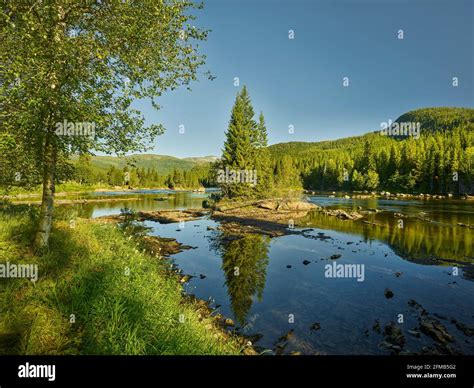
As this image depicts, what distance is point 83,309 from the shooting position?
20.6ft

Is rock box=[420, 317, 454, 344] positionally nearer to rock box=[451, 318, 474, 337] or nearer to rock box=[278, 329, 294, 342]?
rock box=[451, 318, 474, 337]

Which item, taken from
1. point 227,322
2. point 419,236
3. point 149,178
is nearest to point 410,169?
point 419,236

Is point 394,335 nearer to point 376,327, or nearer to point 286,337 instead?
point 376,327

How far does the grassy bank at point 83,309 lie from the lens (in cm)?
531

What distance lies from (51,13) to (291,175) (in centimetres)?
10776

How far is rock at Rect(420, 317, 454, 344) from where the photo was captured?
1020 cm

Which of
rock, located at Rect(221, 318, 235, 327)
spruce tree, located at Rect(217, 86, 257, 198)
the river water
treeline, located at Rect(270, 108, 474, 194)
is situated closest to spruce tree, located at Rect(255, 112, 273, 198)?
spruce tree, located at Rect(217, 86, 257, 198)

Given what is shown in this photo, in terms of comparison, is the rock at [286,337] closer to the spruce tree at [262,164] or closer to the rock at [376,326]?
the rock at [376,326]

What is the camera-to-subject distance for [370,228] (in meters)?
33.3

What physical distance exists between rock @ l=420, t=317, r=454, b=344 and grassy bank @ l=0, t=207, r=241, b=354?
8.22 m

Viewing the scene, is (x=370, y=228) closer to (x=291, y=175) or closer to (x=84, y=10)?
(x=84, y=10)

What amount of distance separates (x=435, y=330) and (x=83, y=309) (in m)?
12.4
